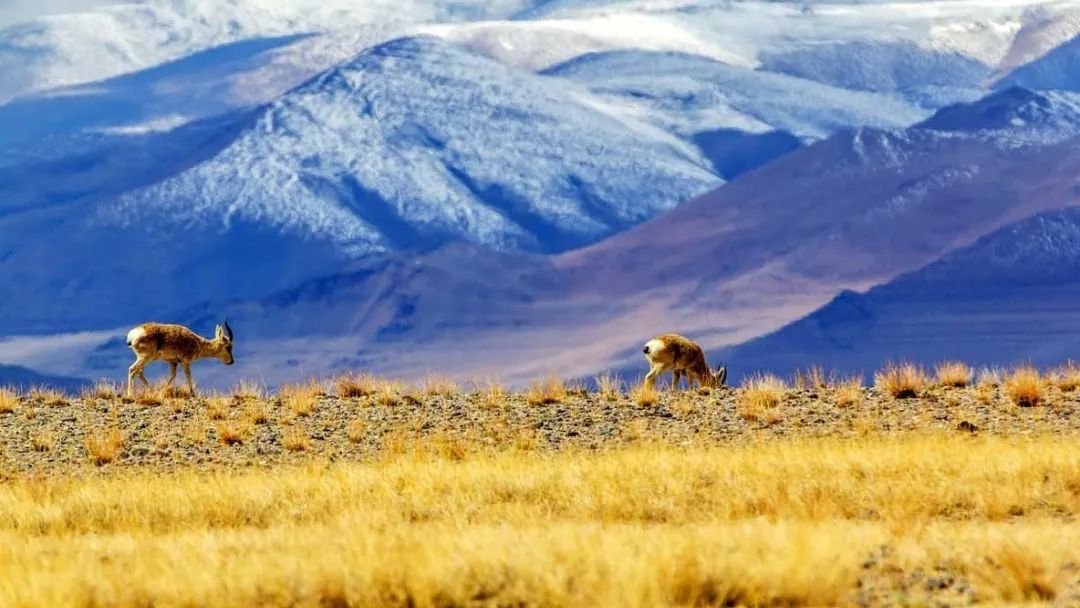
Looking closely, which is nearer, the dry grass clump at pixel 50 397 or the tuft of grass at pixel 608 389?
the tuft of grass at pixel 608 389

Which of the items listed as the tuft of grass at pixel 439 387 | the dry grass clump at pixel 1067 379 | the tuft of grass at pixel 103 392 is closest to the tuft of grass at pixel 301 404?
the tuft of grass at pixel 439 387

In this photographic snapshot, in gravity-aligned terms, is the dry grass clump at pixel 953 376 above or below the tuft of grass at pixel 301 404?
below

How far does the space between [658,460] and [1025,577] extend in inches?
275

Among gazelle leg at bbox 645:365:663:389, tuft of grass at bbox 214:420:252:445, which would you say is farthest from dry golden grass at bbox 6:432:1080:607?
gazelle leg at bbox 645:365:663:389

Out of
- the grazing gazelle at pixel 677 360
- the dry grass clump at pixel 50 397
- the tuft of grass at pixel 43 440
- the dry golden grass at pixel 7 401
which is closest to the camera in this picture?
the tuft of grass at pixel 43 440

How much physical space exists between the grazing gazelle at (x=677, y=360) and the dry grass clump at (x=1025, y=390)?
7.00 meters

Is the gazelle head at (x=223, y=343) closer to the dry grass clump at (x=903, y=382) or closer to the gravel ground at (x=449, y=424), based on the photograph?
the gravel ground at (x=449, y=424)

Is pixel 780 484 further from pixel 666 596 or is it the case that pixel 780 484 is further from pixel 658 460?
pixel 666 596

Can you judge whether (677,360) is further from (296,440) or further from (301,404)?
(296,440)

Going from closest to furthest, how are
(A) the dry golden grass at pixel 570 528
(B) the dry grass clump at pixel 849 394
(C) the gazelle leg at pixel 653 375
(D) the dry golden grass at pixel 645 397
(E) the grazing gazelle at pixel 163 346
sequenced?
1. (A) the dry golden grass at pixel 570 528
2. (B) the dry grass clump at pixel 849 394
3. (D) the dry golden grass at pixel 645 397
4. (C) the gazelle leg at pixel 653 375
5. (E) the grazing gazelle at pixel 163 346

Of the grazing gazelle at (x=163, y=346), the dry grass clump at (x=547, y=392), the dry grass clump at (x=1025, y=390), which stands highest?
the grazing gazelle at (x=163, y=346)

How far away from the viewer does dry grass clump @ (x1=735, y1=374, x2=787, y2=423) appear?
1046 inches

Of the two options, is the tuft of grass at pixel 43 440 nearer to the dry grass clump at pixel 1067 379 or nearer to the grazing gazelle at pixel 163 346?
the grazing gazelle at pixel 163 346

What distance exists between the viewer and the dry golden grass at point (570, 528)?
15.9 meters
